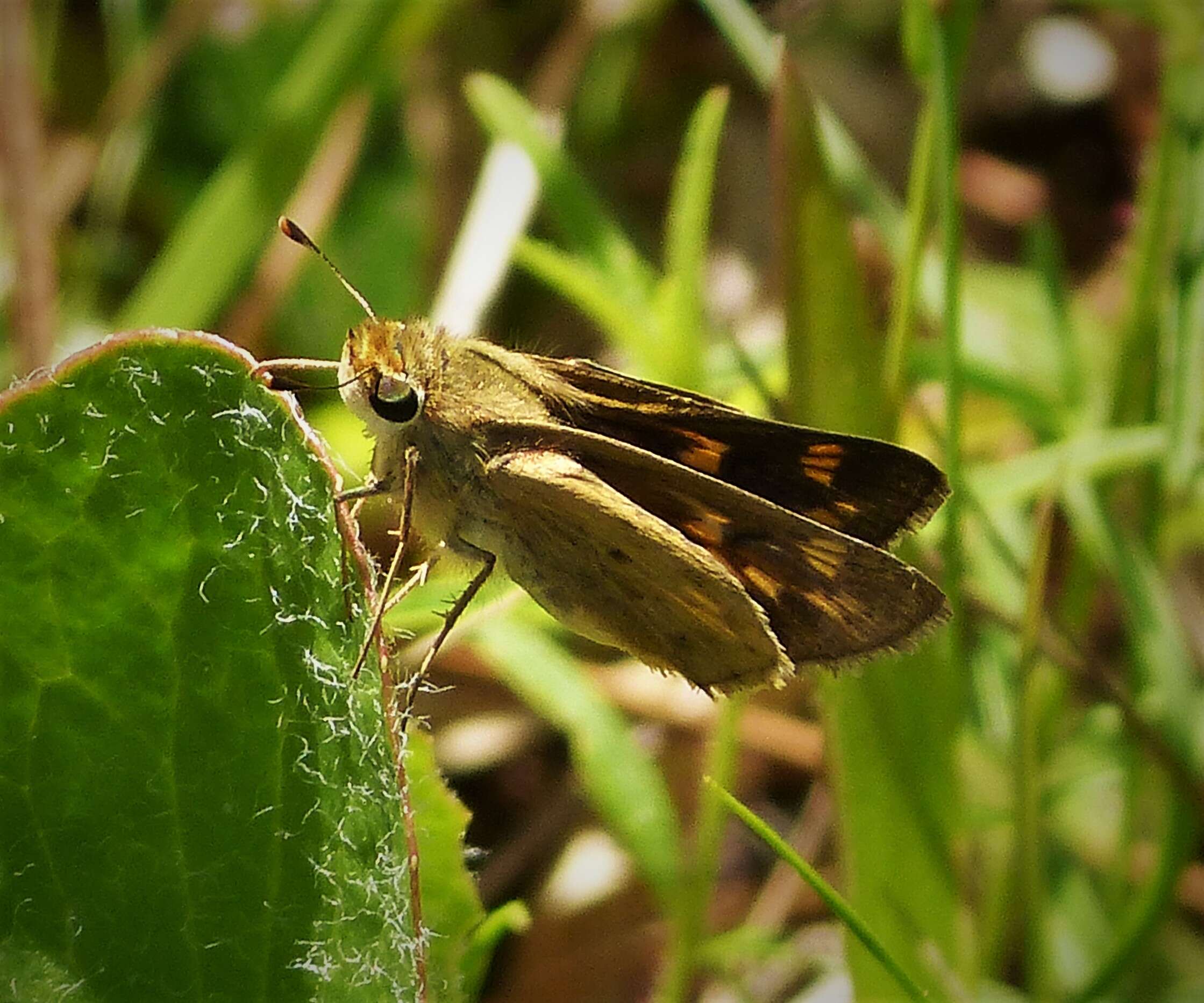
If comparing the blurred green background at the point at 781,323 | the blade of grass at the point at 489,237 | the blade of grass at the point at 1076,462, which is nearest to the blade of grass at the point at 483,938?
the blurred green background at the point at 781,323

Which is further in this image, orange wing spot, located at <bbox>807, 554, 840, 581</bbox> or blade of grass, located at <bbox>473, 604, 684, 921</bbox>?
blade of grass, located at <bbox>473, 604, 684, 921</bbox>

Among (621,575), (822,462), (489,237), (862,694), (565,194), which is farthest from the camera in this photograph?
(489,237)

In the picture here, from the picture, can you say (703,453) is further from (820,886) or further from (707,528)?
(820,886)

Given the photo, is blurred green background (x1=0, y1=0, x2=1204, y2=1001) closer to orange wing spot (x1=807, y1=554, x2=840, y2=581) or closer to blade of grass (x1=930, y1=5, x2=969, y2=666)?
blade of grass (x1=930, y1=5, x2=969, y2=666)

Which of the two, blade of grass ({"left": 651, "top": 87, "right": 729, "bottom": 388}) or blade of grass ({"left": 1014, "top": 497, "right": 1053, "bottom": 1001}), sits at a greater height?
blade of grass ({"left": 651, "top": 87, "right": 729, "bottom": 388})

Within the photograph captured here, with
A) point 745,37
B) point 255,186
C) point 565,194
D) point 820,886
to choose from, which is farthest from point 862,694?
point 255,186

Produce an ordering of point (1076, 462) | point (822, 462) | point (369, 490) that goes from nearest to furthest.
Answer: point (369, 490), point (822, 462), point (1076, 462)

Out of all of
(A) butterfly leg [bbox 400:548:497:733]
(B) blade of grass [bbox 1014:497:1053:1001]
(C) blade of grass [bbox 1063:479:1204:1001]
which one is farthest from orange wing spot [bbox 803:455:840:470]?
(C) blade of grass [bbox 1063:479:1204:1001]
